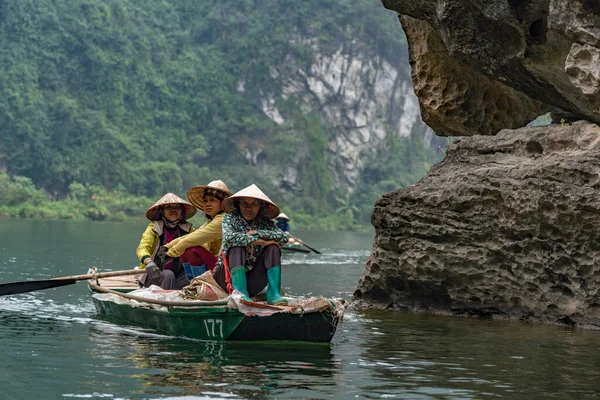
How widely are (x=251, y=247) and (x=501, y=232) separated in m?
3.46

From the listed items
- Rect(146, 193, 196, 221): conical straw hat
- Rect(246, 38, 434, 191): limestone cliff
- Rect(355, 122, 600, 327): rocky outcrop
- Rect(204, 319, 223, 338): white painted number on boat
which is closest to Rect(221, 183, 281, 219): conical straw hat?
Rect(204, 319, 223, 338): white painted number on boat

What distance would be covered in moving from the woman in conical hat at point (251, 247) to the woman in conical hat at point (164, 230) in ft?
4.99

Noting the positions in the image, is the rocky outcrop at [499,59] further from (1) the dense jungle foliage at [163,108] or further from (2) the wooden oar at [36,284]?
(1) the dense jungle foliage at [163,108]

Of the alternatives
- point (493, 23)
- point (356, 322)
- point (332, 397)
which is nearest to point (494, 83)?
point (493, 23)

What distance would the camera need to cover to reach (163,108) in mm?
70688

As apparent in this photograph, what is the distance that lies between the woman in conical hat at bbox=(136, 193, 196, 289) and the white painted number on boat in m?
1.83

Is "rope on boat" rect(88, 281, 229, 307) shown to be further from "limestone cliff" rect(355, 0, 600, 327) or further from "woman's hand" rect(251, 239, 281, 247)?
"limestone cliff" rect(355, 0, 600, 327)

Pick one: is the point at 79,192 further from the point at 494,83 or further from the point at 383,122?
the point at 494,83

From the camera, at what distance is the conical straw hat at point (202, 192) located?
10.5 metres

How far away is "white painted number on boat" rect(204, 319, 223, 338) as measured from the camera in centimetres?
930

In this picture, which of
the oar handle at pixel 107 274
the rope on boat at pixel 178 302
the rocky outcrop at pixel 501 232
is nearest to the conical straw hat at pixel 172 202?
the oar handle at pixel 107 274

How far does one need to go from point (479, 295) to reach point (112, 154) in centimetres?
5170

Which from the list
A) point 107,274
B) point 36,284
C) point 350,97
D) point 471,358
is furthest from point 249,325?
point 350,97

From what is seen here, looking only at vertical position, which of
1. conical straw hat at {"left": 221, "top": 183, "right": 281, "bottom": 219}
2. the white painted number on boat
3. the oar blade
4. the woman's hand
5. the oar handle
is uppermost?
conical straw hat at {"left": 221, "top": 183, "right": 281, "bottom": 219}
